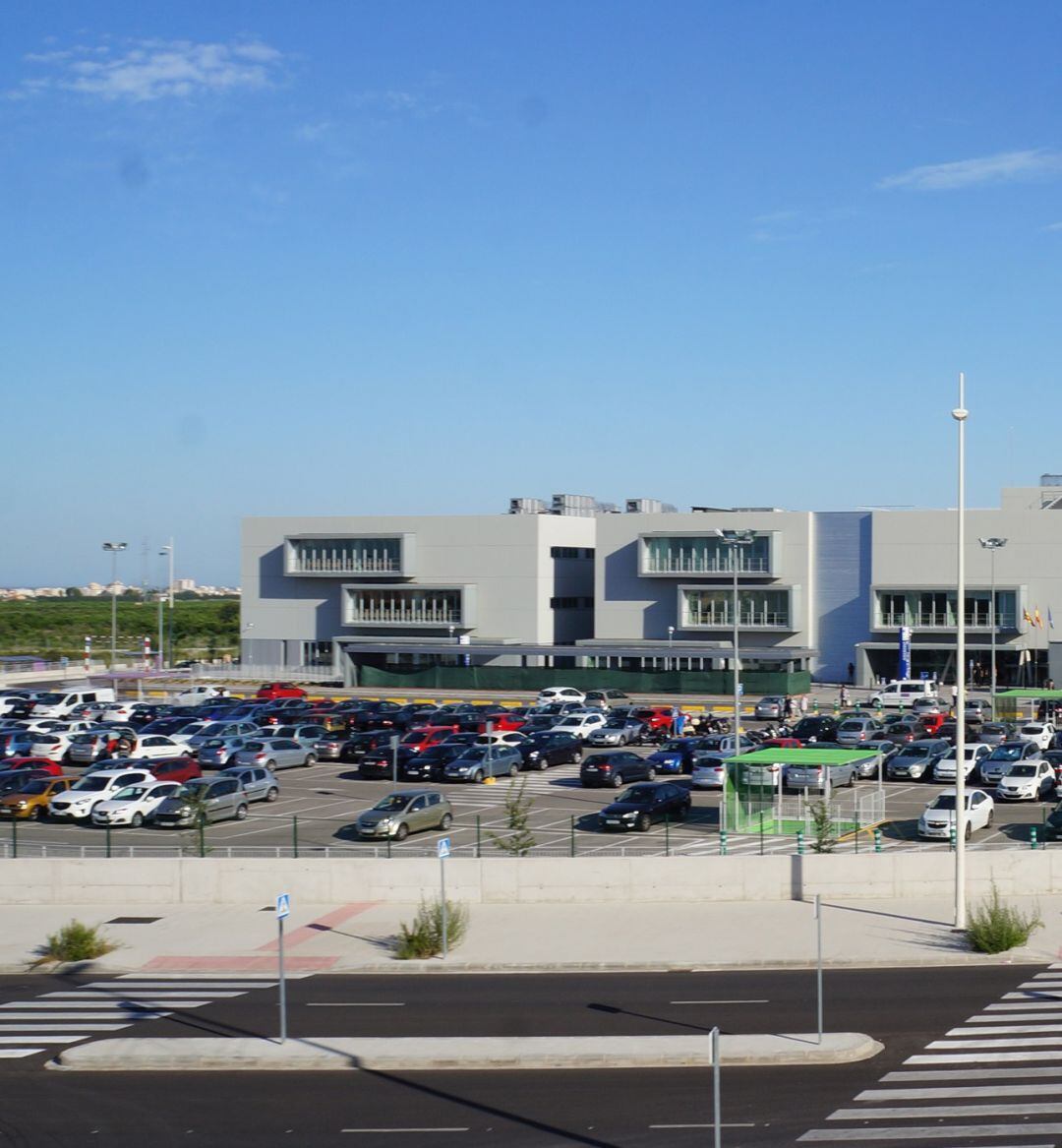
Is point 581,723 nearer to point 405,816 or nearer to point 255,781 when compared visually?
point 255,781

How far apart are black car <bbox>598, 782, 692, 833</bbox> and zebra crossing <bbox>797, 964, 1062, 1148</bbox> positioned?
17.2 metres

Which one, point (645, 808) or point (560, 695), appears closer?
point (645, 808)

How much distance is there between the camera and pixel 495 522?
299 ft

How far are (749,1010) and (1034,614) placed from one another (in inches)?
2427

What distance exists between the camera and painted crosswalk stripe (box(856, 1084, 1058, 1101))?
1614cm

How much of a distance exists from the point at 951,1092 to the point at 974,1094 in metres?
0.26

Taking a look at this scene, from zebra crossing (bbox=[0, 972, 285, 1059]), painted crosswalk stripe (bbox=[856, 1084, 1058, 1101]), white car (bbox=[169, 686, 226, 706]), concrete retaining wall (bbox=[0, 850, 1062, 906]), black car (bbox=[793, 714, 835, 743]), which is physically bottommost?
zebra crossing (bbox=[0, 972, 285, 1059])

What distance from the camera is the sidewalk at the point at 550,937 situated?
23.7m

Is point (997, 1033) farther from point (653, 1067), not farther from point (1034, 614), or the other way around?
point (1034, 614)

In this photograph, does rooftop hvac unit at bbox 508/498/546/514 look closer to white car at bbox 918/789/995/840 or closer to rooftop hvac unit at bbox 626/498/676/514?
rooftop hvac unit at bbox 626/498/676/514

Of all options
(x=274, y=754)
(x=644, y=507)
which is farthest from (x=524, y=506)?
(x=274, y=754)

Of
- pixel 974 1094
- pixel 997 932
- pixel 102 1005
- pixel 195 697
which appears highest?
pixel 195 697

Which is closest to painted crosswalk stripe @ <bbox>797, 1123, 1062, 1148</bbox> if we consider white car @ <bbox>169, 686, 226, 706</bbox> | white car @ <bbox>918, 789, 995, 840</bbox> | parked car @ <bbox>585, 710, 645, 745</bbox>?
white car @ <bbox>918, 789, 995, 840</bbox>

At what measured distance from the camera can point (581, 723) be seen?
2207 inches
